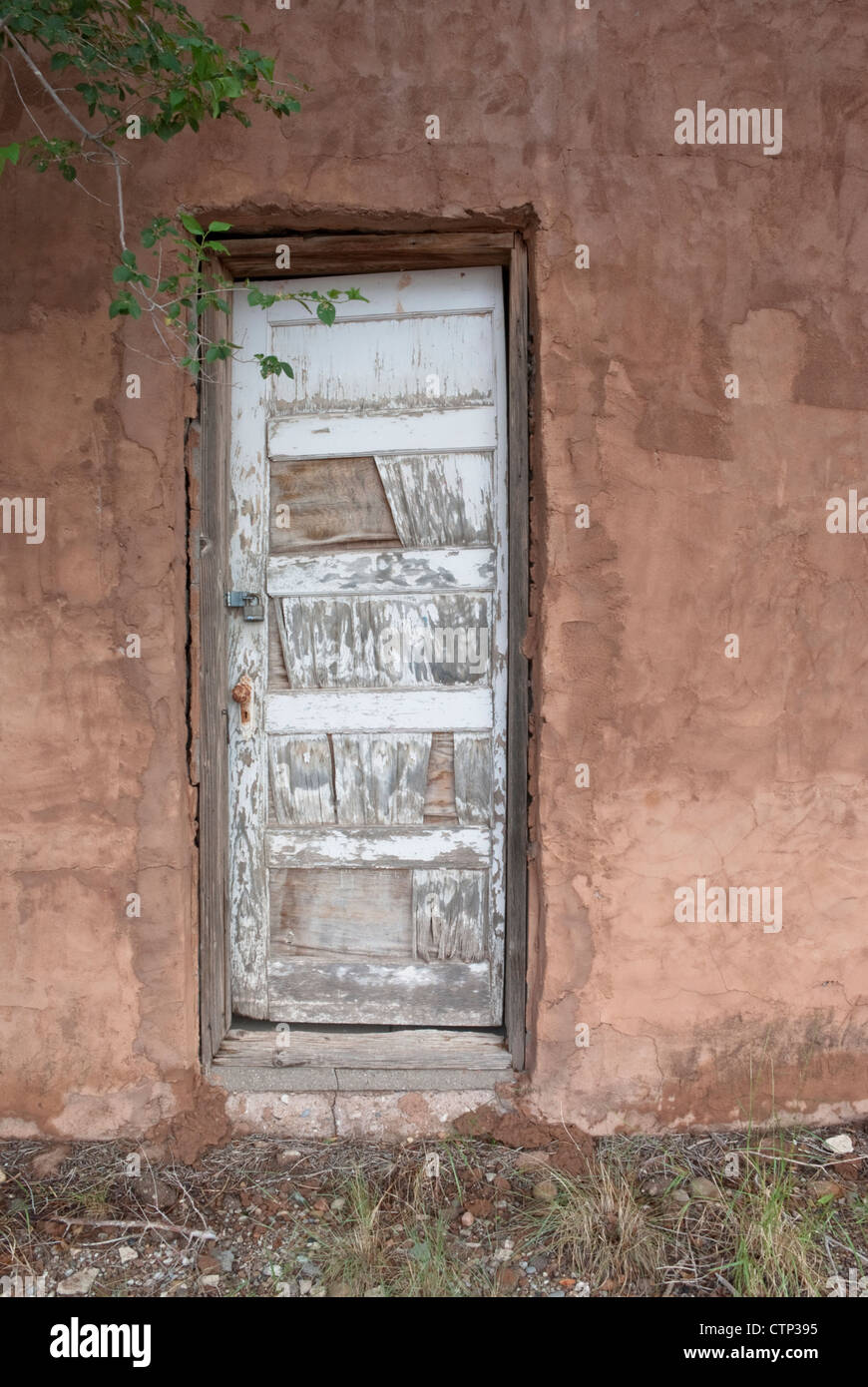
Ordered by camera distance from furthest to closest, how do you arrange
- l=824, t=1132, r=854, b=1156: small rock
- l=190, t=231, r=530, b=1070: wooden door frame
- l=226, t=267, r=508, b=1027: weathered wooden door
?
l=226, t=267, r=508, b=1027: weathered wooden door, l=190, t=231, r=530, b=1070: wooden door frame, l=824, t=1132, r=854, b=1156: small rock

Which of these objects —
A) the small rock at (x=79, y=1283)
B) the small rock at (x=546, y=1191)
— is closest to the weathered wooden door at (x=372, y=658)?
the small rock at (x=546, y=1191)

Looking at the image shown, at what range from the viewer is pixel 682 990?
2.47 meters

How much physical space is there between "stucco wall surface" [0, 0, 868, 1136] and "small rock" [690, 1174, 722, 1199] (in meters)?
0.20

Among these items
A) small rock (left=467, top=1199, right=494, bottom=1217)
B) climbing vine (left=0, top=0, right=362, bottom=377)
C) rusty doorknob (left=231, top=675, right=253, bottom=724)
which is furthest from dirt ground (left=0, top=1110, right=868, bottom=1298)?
climbing vine (left=0, top=0, right=362, bottom=377)

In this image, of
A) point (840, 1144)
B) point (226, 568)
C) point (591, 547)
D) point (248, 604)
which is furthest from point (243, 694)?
point (840, 1144)

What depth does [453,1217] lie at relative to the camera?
7.40 feet

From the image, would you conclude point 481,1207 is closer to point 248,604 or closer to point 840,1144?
point 840,1144

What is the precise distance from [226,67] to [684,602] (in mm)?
1652

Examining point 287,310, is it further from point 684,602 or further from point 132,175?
point 684,602

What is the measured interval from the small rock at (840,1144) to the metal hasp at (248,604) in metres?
2.16

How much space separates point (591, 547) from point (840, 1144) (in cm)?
175

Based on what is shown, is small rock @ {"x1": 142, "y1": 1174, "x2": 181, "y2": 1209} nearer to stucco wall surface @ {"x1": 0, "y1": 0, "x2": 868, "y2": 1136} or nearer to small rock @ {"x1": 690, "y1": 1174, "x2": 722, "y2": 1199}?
stucco wall surface @ {"x1": 0, "y1": 0, "x2": 868, "y2": 1136}

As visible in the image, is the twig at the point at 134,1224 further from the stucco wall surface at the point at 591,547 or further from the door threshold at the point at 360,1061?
the door threshold at the point at 360,1061

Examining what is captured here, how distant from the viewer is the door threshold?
2.56 meters
